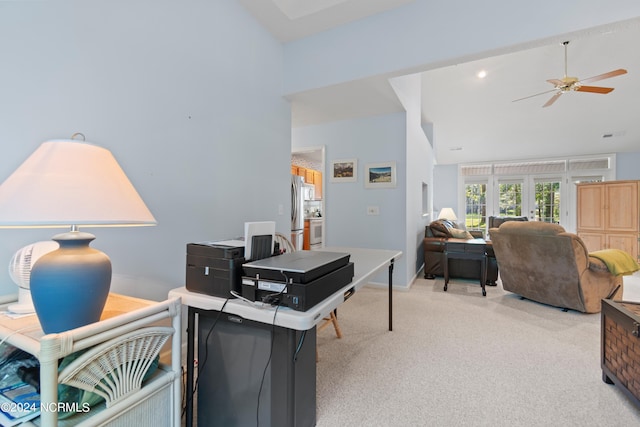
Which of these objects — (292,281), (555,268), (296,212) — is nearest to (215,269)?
(292,281)

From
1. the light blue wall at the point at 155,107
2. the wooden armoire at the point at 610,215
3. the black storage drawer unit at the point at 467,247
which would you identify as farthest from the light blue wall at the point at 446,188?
the light blue wall at the point at 155,107

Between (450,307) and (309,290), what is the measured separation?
2.63m

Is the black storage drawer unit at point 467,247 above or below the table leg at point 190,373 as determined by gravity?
above

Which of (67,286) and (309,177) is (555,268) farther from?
(309,177)

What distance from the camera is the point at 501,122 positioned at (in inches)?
230

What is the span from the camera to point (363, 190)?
4.02 m

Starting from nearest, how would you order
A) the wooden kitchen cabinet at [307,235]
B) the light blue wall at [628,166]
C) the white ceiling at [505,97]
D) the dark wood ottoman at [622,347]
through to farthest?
1. the dark wood ottoman at [622,347]
2. the white ceiling at [505,97]
3. the wooden kitchen cabinet at [307,235]
4. the light blue wall at [628,166]

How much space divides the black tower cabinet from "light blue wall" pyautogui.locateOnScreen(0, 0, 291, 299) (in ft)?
2.28

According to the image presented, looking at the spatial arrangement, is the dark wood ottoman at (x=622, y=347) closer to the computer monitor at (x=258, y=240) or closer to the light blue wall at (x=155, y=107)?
the computer monitor at (x=258, y=240)

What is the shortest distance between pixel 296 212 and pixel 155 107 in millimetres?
3374

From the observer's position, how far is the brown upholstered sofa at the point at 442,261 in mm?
3959

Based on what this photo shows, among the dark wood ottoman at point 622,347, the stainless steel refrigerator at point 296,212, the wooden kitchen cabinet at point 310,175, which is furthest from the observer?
the wooden kitchen cabinet at point 310,175

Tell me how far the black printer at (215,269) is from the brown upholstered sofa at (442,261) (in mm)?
3717

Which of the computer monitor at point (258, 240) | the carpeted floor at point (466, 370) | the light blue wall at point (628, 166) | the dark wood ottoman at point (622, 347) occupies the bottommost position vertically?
the carpeted floor at point (466, 370)
